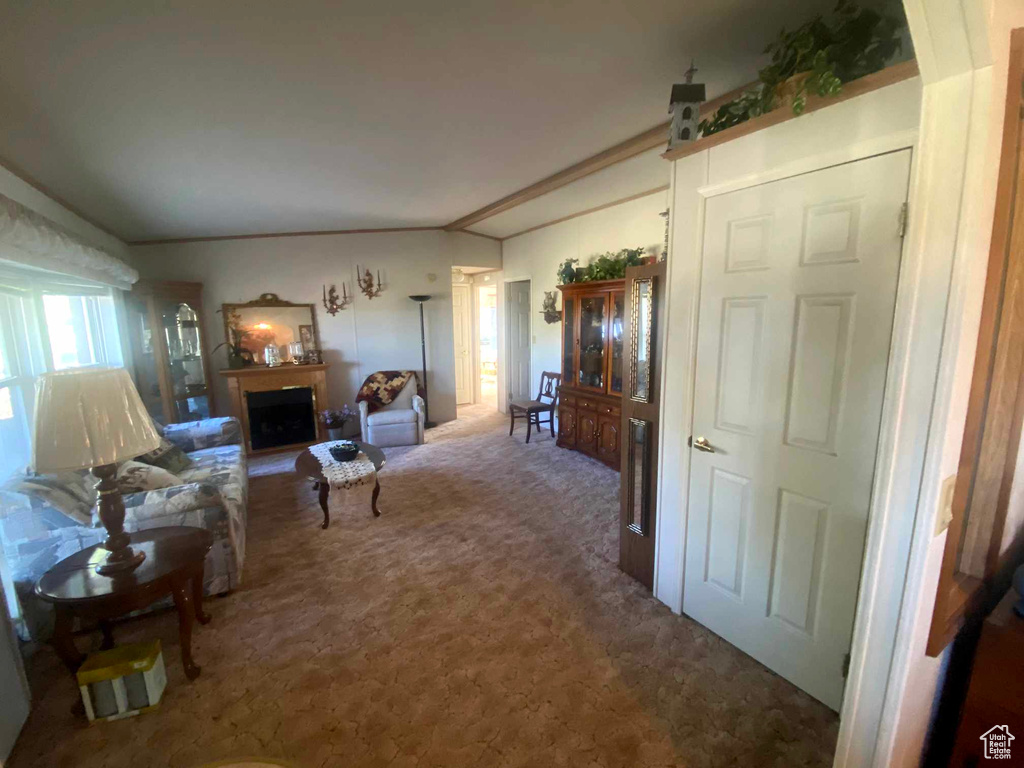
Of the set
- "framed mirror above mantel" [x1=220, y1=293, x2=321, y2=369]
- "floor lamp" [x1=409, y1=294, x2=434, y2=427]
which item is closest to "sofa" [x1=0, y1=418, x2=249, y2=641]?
"framed mirror above mantel" [x1=220, y1=293, x2=321, y2=369]

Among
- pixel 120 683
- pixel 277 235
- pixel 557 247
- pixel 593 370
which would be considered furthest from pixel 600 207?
pixel 120 683

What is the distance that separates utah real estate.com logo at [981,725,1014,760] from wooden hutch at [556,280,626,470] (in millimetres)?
2870

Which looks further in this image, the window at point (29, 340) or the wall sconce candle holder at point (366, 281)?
the wall sconce candle holder at point (366, 281)

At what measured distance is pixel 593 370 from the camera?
4340 millimetres

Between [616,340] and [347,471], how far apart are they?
2.53 metres

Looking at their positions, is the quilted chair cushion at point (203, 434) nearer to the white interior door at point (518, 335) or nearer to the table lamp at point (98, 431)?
the table lamp at point (98, 431)

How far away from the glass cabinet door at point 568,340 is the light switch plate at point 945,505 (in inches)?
141

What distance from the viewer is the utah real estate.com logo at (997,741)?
3.34ft

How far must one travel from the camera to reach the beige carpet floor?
5.06ft

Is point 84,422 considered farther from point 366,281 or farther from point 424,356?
point 424,356

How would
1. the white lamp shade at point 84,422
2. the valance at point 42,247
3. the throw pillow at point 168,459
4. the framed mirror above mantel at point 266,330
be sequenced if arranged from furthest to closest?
1. the framed mirror above mantel at point 266,330
2. the throw pillow at point 168,459
3. the valance at point 42,247
4. the white lamp shade at point 84,422

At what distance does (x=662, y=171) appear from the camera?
338 cm

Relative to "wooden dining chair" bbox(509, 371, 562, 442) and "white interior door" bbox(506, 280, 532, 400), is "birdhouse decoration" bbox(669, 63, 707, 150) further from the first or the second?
"white interior door" bbox(506, 280, 532, 400)

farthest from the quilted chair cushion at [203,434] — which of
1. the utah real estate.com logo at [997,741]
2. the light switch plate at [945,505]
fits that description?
the utah real estate.com logo at [997,741]
